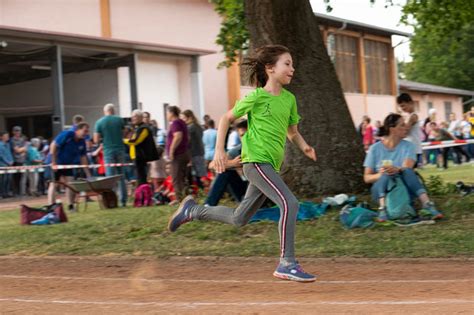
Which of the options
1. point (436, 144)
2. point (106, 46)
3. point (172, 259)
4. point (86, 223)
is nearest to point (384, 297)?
point (172, 259)

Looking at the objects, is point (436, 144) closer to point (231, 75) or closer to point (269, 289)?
point (231, 75)

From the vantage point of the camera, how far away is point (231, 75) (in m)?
34.8

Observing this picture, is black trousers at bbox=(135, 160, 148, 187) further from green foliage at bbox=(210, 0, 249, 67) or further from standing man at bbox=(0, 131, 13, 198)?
standing man at bbox=(0, 131, 13, 198)

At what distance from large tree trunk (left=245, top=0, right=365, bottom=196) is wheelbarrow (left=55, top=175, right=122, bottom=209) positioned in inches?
194

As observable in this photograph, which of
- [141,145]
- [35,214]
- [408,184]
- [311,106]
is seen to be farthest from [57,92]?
[408,184]

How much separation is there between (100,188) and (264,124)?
920 centimetres

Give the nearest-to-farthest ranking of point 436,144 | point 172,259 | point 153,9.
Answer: point 172,259, point 436,144, point 153,9

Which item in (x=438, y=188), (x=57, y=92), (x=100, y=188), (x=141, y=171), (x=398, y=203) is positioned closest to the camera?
(x=398, y=203)

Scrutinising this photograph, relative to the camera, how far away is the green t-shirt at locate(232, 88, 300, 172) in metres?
6.71

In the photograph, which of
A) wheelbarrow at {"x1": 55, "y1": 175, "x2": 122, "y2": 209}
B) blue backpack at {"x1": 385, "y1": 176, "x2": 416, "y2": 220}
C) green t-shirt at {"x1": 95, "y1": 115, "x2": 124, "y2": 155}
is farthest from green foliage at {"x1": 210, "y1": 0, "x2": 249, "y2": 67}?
blue backpack at {"x1": 385, "y1": 176, "x2": 416, "y2": 220}

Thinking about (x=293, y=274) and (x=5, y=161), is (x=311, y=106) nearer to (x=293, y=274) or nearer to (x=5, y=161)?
(x=293, y=274)

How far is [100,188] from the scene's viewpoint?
15.3 meters

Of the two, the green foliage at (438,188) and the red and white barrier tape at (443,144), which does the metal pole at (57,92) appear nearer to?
the red and white barrier tape at (443,144)

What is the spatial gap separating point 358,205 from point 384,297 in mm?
4385
